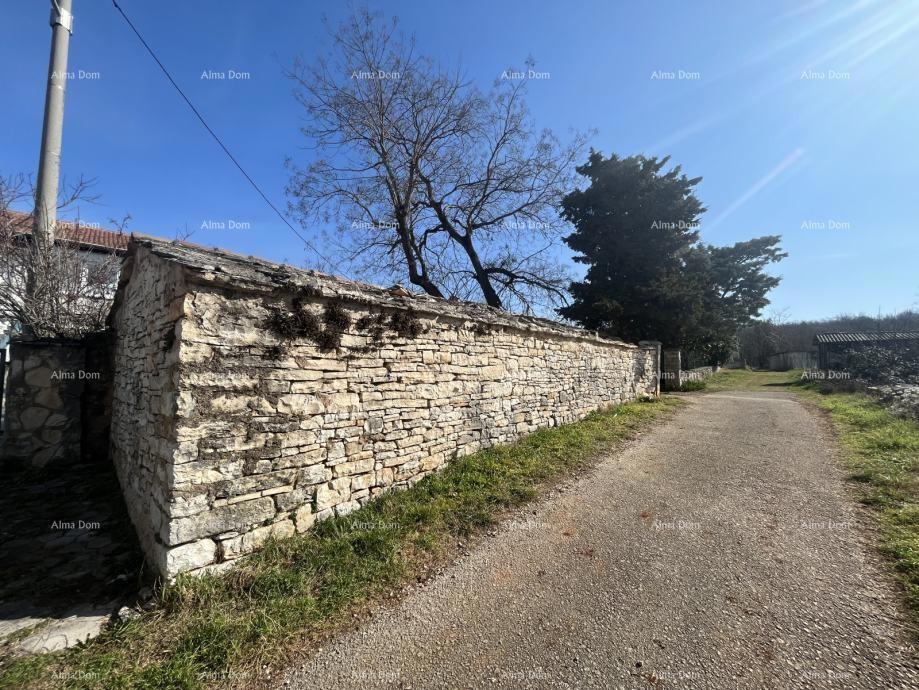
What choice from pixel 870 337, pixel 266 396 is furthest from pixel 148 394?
pixel 870 337

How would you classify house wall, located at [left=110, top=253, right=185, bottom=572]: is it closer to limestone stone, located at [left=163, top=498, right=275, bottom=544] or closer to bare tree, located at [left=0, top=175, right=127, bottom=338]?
limestone stone, located at [left=163, top=498, right=275, bottom=544]

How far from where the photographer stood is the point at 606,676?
2.17m

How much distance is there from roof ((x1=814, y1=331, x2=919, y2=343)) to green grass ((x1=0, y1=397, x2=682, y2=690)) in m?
28.1

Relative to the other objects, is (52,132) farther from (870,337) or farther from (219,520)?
(870,337)

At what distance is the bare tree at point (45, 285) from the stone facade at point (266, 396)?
2.14m

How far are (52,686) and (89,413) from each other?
581 cm

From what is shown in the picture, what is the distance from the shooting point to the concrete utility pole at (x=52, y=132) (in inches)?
244

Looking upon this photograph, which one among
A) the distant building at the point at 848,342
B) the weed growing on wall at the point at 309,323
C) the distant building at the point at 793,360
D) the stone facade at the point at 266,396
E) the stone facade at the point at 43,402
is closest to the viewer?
the stone facade at the point at 266,396

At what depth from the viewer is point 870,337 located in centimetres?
2269

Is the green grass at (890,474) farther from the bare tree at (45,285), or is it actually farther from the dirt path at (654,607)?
the bare tree at (45,285)

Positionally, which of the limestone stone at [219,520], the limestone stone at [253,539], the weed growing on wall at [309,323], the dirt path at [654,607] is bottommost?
the dirt path at [654,607]

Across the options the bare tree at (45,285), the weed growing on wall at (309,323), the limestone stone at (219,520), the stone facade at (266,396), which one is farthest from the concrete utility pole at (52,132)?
the limestone stone at (219,520)

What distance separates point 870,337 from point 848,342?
39.5 inches

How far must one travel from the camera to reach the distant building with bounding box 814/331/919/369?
19.8 m
